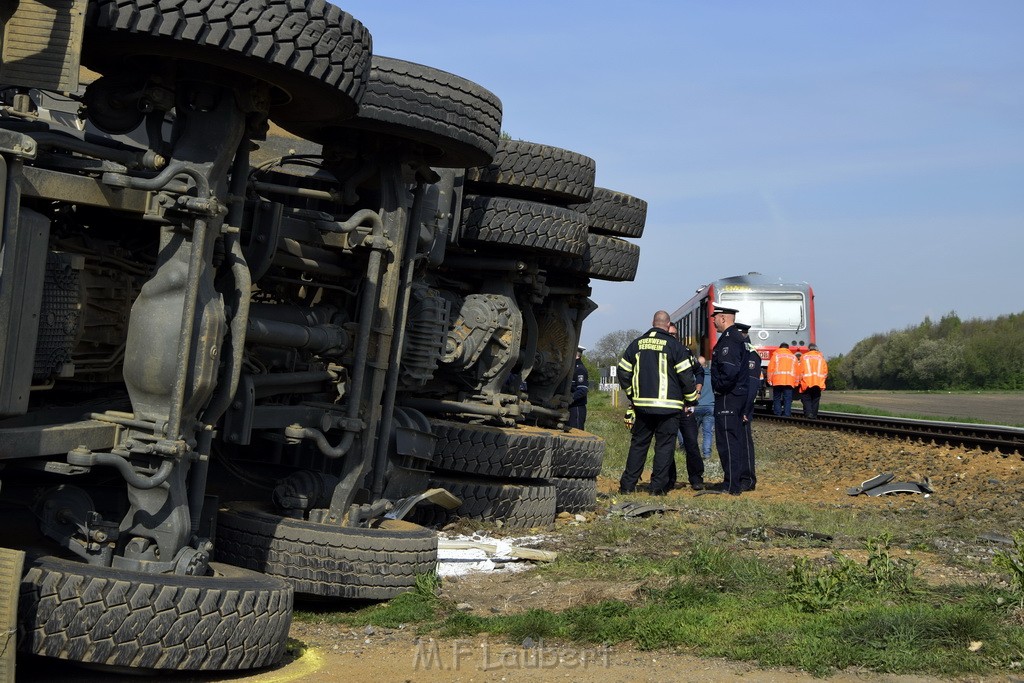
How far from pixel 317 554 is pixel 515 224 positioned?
3.81 m

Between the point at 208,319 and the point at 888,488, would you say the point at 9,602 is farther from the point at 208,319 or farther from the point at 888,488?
the point at 888,488

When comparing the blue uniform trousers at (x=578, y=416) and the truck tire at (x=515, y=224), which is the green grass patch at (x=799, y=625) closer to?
the truck tire at (x=515, y=224)

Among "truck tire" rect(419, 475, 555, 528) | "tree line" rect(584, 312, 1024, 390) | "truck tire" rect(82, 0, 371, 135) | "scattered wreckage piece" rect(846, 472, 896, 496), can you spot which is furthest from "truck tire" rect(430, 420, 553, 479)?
"tree line" rect(584, 312, 1024, 390)

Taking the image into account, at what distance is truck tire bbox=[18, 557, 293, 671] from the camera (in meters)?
3.92

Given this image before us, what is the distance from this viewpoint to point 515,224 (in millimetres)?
8852

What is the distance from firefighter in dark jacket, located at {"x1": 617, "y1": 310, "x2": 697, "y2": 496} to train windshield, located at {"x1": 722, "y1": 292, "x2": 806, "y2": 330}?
20.9 meters

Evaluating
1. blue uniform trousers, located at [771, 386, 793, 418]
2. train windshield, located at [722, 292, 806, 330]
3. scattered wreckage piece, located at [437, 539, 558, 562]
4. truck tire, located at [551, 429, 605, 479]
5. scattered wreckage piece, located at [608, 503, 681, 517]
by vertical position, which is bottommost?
scattered wreckage piece, located at [437, 539, 558, 562]

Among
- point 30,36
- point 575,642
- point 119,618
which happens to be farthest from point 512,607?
point 30,36

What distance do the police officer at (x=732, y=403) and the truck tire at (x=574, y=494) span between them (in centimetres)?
267

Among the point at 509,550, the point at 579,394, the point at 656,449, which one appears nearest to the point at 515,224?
the point at 509,550

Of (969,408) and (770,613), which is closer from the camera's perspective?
(770,613)

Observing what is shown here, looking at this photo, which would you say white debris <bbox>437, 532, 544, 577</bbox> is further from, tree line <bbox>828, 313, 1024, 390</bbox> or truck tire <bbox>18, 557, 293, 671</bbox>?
tree line <bbox>828, 313, 1024, 390</bbox>

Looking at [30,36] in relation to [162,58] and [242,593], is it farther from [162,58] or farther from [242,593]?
[242,593]

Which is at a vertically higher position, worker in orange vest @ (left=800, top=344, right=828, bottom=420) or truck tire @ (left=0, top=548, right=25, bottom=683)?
worker in orange vest @ (left=800, top=344, right=828, bottom=420)
